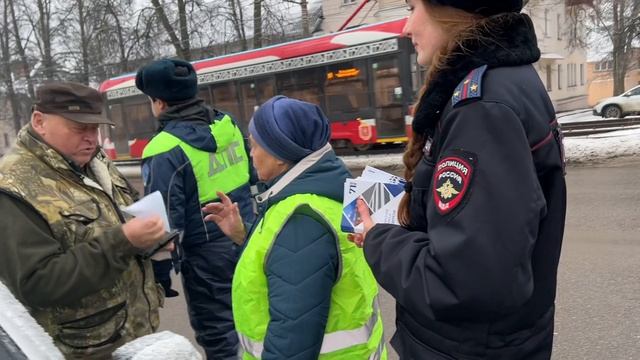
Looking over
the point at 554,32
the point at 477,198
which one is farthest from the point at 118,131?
the point at 554,32

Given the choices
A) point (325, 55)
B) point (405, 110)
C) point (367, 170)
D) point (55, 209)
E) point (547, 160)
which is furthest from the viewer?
point (325, 55)

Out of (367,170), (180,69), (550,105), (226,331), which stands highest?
(180,69)

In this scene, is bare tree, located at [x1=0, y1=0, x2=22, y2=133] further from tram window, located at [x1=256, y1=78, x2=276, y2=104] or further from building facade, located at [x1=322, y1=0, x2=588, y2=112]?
tram window, located at [x1=256, y1=78, x2=276, y2=104]

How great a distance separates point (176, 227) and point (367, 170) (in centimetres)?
169

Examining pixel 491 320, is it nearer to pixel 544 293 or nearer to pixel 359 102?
pixel 544 293

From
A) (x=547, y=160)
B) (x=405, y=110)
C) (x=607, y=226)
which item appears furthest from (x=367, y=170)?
(x=405, y=110)

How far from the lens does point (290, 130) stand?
1890 millimetres

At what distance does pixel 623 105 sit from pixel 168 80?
21361 mm

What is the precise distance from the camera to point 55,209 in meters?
2.02

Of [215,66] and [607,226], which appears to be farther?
[215,66]

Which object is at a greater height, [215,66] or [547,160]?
[215,66]

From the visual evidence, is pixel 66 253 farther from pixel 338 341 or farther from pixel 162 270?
pixel 338 341

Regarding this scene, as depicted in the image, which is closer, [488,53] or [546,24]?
[488,53]

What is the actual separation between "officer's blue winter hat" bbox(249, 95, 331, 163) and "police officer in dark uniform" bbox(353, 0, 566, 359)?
552mm
